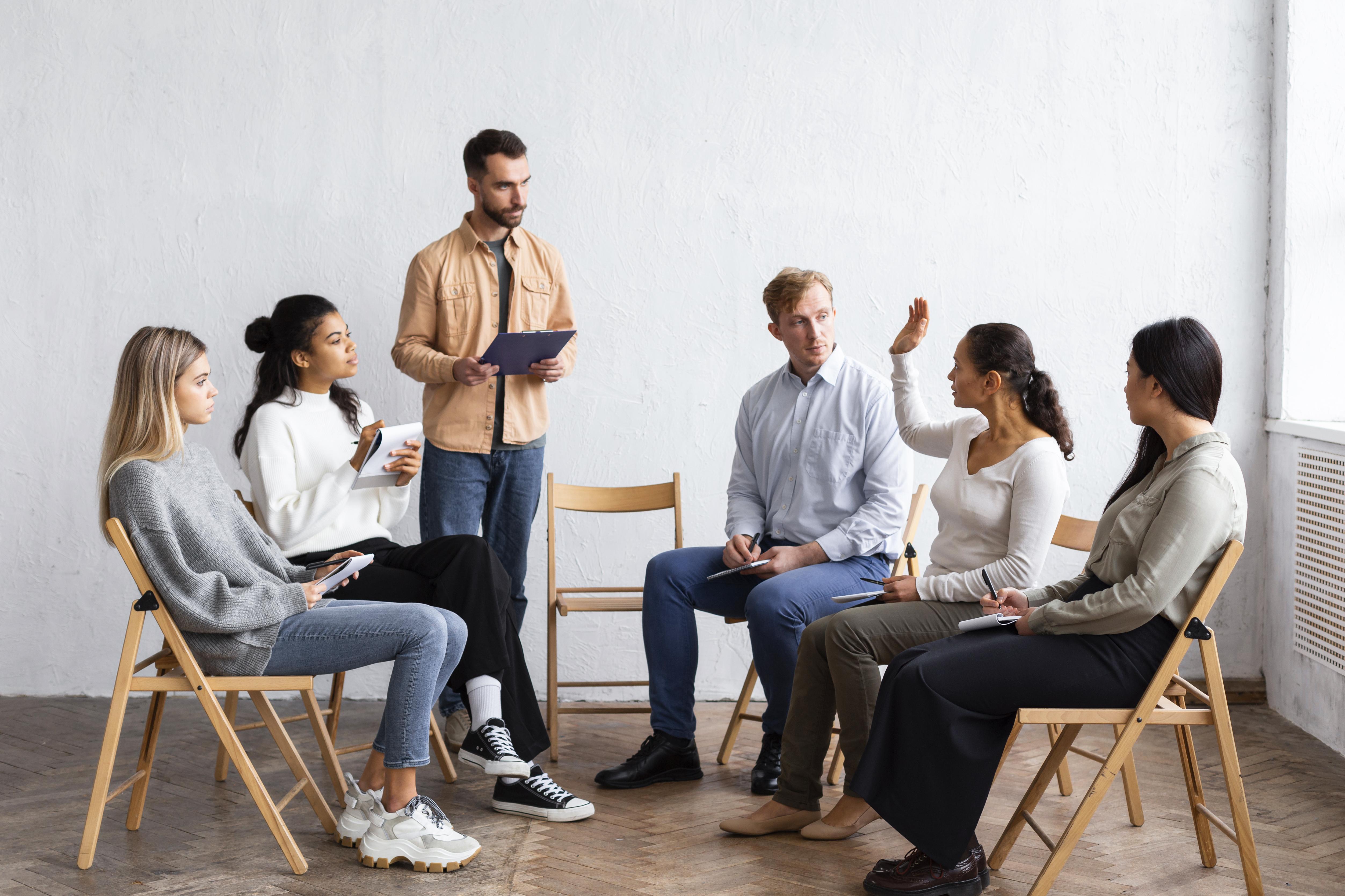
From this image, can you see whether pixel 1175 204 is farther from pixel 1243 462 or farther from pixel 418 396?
pixel 418 396

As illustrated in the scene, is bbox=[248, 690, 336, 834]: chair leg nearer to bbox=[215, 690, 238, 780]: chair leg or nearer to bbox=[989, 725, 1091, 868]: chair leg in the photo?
bbox=[215, 690, 238, 780]: chair leg

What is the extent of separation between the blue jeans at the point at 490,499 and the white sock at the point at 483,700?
582 millimetres

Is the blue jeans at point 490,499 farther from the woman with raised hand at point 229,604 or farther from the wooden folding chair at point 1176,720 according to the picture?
the wooden folding chair at point 1176,720

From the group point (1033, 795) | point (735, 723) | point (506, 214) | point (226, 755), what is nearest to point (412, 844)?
point (226, 755)

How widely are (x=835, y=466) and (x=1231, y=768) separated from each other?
4.39ft

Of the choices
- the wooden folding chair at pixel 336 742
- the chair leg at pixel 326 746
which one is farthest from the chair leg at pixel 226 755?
the chair leg at pixel 326 746

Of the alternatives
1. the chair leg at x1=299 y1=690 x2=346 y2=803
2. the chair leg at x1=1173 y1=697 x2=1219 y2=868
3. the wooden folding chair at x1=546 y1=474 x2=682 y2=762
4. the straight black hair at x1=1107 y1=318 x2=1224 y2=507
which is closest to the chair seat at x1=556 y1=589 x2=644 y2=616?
the wooden folding chair at x1=546 y1=474 x2=682 y2=762

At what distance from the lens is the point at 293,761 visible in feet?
8.94

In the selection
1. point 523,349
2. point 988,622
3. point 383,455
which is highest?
point 523,349

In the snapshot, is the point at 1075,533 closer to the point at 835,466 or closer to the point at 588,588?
the point at 835,466

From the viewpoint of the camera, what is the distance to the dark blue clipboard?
132 inches

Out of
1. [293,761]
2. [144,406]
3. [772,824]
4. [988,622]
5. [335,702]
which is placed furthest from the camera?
[335,702]

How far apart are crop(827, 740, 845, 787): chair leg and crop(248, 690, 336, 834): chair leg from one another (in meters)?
1.43

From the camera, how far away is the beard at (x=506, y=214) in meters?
3.58
